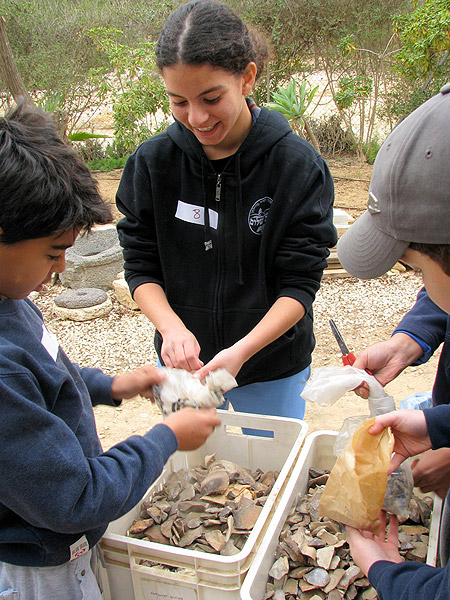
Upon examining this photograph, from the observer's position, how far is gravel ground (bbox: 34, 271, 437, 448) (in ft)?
12.4

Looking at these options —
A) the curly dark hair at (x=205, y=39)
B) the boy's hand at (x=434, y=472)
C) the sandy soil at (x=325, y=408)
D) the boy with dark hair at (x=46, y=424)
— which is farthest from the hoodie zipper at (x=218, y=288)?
the sandy soil at (x=325, y=408)

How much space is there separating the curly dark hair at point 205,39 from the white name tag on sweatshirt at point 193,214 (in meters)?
0.48

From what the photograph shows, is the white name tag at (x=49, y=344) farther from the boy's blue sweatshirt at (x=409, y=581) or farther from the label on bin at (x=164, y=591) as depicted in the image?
the boy's blue sweatshirt at (x=409, y=581)

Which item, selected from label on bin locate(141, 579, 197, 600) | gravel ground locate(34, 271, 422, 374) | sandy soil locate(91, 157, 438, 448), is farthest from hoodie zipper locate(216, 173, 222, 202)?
gravel ground locate(34, 271, 422, 374)

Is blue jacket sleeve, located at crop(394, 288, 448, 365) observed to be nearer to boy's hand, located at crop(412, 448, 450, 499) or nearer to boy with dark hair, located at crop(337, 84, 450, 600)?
boy's hand, located at crop(412, 448, 450, 499)

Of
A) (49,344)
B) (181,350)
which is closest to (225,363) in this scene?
(181,350)

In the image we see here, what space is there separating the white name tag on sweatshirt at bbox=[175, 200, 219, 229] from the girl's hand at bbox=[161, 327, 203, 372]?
41 centimetres

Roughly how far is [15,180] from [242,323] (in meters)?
1.08

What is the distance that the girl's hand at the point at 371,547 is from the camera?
130 centimetres

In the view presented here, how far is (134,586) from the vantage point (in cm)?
143

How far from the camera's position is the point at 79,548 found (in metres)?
1.28

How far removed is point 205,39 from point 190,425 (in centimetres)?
116

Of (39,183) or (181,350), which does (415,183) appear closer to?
(39,183)

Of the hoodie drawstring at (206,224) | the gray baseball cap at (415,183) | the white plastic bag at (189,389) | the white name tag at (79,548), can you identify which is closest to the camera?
the gray baseball cap at (415,183)
